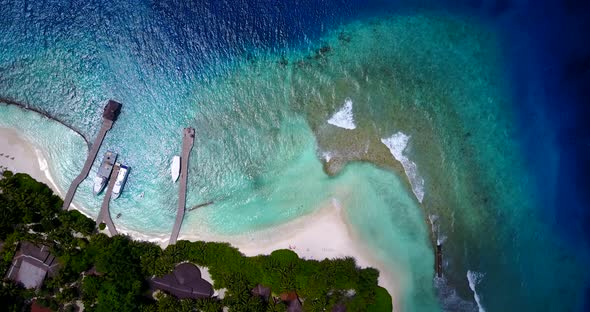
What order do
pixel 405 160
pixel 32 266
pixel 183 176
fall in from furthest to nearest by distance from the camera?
pixel 405 160 < pixel 183 176 < pixel 32 266

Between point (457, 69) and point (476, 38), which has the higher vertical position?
point (476, 38)

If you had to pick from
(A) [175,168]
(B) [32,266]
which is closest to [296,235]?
(A) [175,168]

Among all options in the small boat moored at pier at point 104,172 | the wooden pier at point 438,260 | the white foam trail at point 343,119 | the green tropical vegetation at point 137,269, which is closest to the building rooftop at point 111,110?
the small boat moored at pier at point 104,172

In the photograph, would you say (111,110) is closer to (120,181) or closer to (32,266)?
(120,181)

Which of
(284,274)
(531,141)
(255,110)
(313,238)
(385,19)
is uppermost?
(385,19)

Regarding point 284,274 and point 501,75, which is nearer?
point 284,274

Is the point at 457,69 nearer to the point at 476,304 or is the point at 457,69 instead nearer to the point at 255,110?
the point at 255,110

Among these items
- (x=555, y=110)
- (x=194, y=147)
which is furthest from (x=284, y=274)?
(x=555, y=110)

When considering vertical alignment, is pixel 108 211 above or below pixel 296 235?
below
